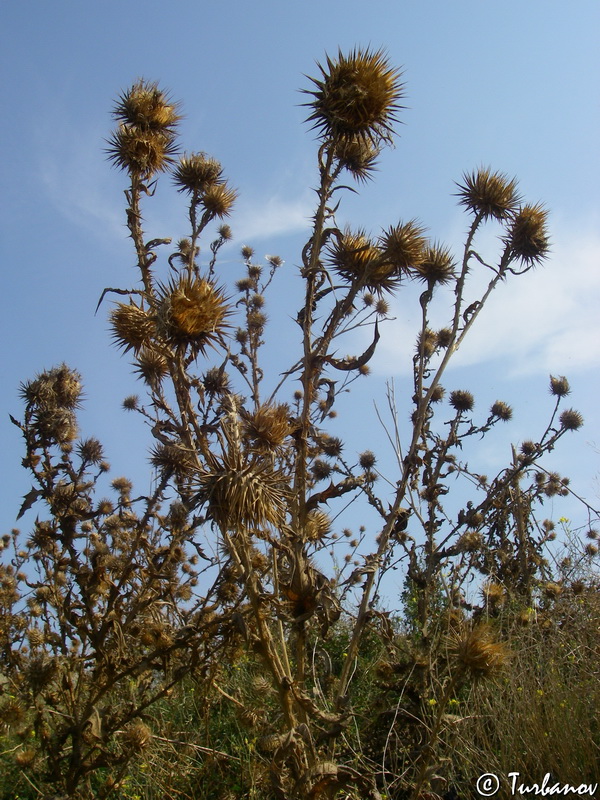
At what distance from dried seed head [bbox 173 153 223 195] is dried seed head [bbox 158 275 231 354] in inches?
76.4

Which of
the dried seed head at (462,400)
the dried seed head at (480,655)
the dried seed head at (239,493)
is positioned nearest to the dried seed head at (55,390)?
the dried seed head at (239,493)

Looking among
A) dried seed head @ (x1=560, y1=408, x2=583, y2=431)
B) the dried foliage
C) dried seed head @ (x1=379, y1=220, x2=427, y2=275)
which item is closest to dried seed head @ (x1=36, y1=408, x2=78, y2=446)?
the dried foliage

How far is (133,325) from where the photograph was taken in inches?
156

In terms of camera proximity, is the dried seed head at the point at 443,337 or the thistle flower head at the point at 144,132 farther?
the dried seed head at the point at 443,337

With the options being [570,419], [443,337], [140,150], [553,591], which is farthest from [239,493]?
[570,419]

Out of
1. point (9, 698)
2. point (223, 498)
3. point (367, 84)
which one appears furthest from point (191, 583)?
point (367, 84)

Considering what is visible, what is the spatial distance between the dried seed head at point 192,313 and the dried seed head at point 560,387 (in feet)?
22.6

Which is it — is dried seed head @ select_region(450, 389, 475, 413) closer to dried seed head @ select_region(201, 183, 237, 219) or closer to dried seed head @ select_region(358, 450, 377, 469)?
dried seed head @ select_region(358, 450, 377, 469)

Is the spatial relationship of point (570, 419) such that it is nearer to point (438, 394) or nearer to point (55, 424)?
point (438, 394)

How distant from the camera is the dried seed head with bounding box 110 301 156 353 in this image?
393 centimetres

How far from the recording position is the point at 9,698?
5402 millimetres

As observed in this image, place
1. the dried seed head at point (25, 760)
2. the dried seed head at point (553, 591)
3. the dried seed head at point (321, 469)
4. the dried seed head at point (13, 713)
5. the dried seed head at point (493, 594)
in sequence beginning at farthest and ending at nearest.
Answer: the dried seed head at point (321, 469) < the dried seed head at point (553, 591) < the dried seed head at point (493, 594) < the dried seed head at point (13, 713) < the dried seed head at point (25, 760)

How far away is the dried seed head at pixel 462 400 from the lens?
344 inches

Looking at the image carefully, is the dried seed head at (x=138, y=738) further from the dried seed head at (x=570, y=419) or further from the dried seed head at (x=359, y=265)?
the dried seed head at (x=570, y=419)
